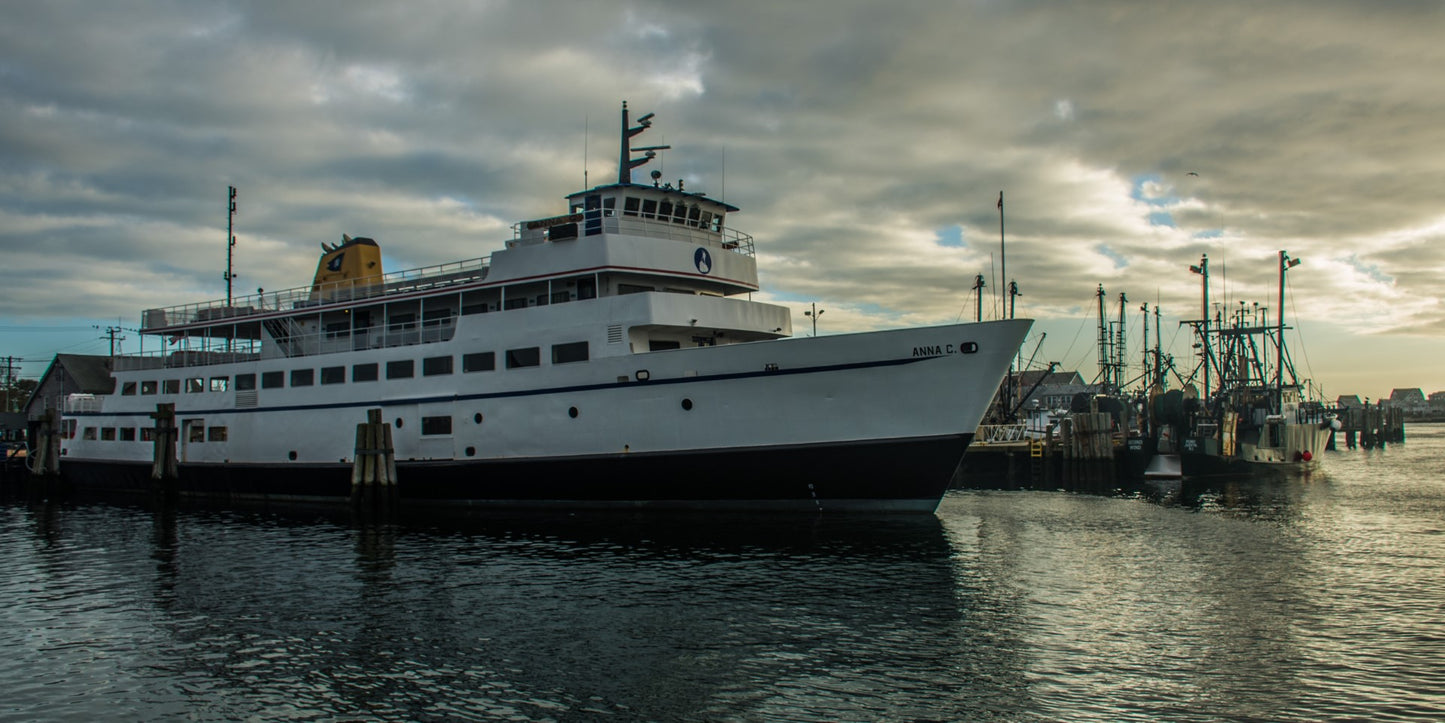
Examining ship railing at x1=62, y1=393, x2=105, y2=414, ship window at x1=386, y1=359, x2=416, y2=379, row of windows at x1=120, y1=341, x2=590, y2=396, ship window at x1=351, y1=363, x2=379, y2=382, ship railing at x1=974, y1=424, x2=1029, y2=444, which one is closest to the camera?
row of windows at x1=120, y1=341, x2=590, y2=396

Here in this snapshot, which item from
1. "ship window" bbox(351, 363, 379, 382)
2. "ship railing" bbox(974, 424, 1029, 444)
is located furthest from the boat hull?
"ship railing" bbox(974, 424, 1029, 444)

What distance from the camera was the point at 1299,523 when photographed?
24625 millimetres

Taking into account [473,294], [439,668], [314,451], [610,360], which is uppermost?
[473,294]

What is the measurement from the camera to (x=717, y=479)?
22.9 meters

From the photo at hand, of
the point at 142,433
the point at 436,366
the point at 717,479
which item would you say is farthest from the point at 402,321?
the point at 142,433

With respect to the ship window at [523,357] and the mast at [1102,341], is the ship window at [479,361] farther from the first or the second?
the mast at [1102,341]

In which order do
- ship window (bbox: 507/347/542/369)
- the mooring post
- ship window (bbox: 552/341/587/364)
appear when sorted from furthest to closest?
the mooring post < ship window (bbox: 507/347/542/369) < ship window (bbox: 552/341/587/364)

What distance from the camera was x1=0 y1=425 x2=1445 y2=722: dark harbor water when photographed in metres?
10.1

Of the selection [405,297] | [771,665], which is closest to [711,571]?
[771,665]

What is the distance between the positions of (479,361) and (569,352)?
10.6ft

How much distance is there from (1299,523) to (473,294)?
77.2ft

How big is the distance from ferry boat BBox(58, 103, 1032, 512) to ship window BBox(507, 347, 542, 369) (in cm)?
4

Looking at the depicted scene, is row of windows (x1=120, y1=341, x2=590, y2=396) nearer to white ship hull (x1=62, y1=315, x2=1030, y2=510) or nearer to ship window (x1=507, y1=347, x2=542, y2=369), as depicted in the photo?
ship window (x1=507, y1=347, x2=542, y2=369)

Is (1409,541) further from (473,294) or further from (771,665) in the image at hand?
(473,294)
